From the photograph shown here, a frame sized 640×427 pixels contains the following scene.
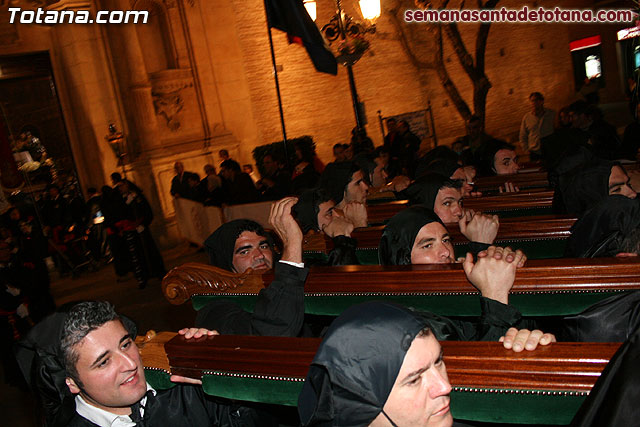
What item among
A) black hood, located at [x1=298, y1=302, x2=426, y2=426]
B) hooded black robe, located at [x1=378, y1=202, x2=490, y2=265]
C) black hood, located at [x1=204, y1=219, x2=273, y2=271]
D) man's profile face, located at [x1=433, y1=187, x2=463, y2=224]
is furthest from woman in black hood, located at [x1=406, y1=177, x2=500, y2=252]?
black hood, located at [x1=298, y1=302, x2=426, y2=426]

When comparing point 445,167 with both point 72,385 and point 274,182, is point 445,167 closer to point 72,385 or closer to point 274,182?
point 274,182

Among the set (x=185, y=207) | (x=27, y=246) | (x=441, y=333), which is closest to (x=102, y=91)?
(x=185, y=207)

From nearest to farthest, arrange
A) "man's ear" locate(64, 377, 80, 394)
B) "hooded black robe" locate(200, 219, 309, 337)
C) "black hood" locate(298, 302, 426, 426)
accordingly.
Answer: "black hood" locate(298, 302, 426, 426), "man's ear" locate(64, 377, 80, 394), "hooded black robe" locate(200, 219, 309, 337)

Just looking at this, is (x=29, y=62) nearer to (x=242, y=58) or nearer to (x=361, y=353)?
(x=242, y=58)

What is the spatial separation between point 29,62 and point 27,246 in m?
7.08

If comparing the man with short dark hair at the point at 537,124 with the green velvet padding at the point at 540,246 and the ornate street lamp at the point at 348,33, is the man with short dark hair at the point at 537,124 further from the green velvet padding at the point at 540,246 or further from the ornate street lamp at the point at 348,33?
the green velvet padding at the point at 540,246

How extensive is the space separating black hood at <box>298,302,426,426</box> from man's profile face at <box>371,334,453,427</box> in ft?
0.13

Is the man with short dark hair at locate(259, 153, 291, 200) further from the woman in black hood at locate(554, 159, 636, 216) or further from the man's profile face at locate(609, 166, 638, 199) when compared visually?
the man's profile face at locate(609, 166, 638, 199)

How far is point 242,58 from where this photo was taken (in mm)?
15508

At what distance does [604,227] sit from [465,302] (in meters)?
1.17

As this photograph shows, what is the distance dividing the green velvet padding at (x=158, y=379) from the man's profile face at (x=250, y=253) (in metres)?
1.36

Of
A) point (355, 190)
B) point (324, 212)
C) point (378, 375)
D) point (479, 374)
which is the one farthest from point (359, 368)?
point (355, 190)

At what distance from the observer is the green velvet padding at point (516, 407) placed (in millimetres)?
1614

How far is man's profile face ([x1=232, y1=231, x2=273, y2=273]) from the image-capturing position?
3.78 meters
